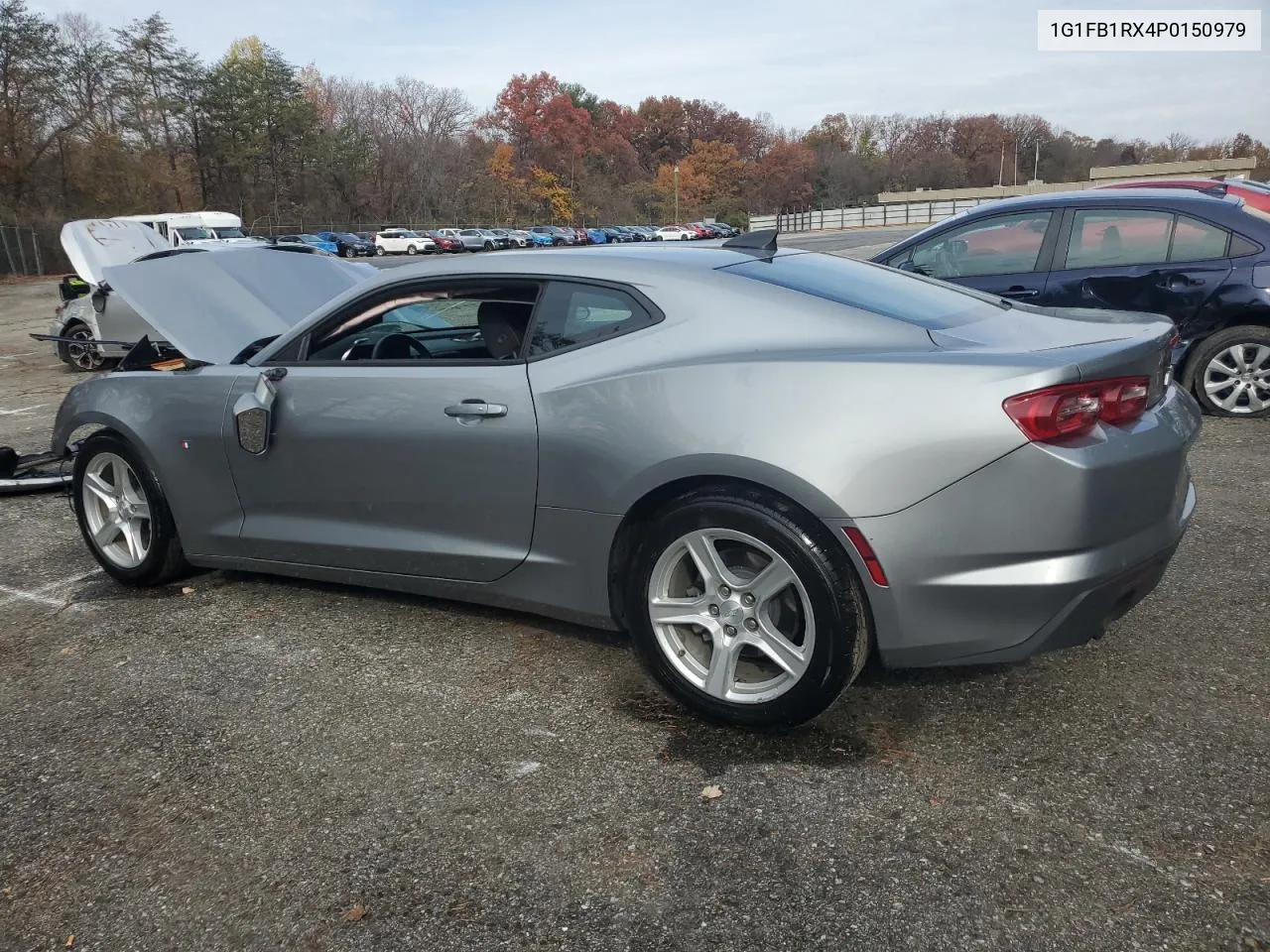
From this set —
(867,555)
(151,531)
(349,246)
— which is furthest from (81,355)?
(349,246)

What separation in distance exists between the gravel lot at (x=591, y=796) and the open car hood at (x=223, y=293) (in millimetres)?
1383

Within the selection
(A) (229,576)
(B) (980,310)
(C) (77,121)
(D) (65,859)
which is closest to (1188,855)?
(B) (980,310)

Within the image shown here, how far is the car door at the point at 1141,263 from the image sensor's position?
22.5ft

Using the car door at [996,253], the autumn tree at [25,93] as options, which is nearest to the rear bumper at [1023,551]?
the car door at [996,253]

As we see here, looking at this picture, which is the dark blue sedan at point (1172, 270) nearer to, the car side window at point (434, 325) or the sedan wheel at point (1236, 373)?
the sedan wheel at point (1236, 373)

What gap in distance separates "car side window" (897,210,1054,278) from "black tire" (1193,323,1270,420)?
132 centimetres

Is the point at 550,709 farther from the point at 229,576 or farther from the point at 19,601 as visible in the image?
the point at 19,601

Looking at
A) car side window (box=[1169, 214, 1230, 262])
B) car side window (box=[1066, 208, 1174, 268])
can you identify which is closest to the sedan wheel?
car side window (box=[1169, 214, 1230, 262])

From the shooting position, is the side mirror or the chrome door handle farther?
the side mirror

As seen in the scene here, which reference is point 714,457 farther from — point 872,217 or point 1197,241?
point 872,217

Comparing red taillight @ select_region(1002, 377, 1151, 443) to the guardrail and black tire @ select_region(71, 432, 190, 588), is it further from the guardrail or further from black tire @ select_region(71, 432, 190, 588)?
the guardrail

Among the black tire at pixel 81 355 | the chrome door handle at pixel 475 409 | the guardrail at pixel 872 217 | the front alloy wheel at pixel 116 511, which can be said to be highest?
the chrome door handle at pixel 475 409

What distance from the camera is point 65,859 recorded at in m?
2.59

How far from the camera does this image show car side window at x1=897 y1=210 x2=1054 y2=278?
286 inches
